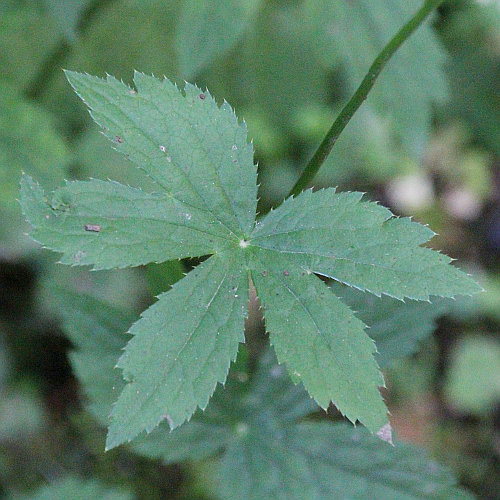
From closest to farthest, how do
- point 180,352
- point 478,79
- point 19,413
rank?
1. point 180,352
2. point 19,413
3. point 478,79

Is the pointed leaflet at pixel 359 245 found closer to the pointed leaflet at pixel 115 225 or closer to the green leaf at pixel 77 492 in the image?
the pointed leaflet at pixel 115 225

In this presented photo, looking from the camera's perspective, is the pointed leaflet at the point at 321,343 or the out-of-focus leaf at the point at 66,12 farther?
the out-of-focus leaf at the point at 66,12

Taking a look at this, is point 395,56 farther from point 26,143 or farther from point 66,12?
point 26,143

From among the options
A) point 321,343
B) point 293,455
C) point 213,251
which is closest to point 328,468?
point 293,455

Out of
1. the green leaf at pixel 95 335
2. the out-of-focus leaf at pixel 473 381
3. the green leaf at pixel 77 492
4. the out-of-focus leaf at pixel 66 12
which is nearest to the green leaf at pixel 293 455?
the green leaf at pixel 95 335

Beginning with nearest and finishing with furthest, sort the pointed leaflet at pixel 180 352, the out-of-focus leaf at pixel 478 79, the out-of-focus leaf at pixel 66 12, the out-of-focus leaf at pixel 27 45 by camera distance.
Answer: the pointed leaflet at pixel 180 352 < the out-of-focus leaf at pixel 66 12 < the out-of-focus leaf at pixel 27 45 < the out-of-focus leaf at pixel 478 79

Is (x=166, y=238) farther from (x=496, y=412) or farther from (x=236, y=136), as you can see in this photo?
(x=496, y=412)
